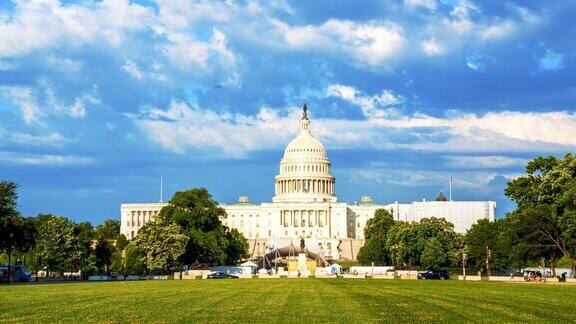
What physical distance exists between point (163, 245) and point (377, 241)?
60.4 metres

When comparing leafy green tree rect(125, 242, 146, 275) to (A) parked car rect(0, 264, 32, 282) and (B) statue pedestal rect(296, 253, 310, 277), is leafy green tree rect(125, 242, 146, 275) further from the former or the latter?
(A) parked car rect(0, 264, 32, 282)

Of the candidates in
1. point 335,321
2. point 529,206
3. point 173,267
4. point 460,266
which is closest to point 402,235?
point 460,266

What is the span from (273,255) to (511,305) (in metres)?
139

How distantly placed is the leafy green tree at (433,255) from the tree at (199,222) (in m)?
27.2

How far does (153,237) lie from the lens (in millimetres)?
120812

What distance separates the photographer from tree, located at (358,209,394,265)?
551 ft

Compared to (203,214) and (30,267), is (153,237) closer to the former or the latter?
(203,214)

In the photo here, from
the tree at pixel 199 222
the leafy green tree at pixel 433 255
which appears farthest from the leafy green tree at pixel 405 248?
the tree at pixel 199 222

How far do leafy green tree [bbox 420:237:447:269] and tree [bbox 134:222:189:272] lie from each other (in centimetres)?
3401

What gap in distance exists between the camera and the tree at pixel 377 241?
168m

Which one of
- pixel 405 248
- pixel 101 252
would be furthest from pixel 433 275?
pixel 101 252

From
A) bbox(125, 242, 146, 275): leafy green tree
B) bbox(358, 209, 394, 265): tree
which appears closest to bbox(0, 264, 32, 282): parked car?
bbox(125, 242, 146, 275): leafy green tree

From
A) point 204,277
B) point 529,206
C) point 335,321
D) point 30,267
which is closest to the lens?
point 335,321

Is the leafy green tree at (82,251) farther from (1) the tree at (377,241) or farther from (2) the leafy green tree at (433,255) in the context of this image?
(1) the tree at (377,241)
